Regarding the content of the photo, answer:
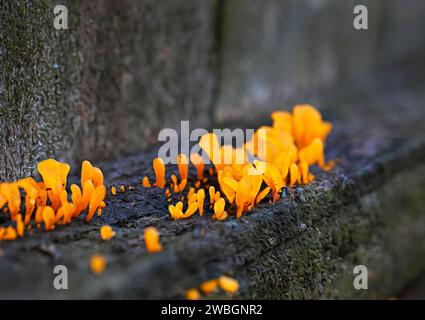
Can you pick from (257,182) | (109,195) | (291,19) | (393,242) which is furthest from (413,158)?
(109,195)

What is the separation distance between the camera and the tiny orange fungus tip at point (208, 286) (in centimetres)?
161

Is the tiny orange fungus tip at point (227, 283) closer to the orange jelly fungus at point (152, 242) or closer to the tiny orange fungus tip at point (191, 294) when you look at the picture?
the tiny orange fungus tip at point (191, 294)

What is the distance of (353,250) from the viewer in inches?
99.0

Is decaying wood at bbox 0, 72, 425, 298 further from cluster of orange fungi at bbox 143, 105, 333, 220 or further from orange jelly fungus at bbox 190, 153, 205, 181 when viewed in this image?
orange jelly fungus at bbox 190, 153, 205, 181

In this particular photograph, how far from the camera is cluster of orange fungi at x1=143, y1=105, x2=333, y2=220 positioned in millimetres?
1896

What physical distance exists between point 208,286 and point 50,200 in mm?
659

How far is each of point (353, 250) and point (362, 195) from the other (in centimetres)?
29

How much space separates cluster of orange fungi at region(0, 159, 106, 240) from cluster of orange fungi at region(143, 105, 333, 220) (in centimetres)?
29

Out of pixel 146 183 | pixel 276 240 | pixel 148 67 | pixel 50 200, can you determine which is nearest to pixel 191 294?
pixel 276 240

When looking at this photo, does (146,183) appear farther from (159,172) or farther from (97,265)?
(97,265)

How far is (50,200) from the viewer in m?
1.85

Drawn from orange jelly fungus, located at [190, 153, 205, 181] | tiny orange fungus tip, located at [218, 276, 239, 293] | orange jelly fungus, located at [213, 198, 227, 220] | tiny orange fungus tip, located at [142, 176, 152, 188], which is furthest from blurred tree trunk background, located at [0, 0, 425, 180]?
tiny orange fungus tip, located at [218, 276, 239, 293]

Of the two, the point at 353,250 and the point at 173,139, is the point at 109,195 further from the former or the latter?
the point at 353,250

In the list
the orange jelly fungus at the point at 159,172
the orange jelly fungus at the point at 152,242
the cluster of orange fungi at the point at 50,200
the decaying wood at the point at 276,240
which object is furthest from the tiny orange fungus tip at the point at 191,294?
the orange jelly fungus at the point at 159,172
